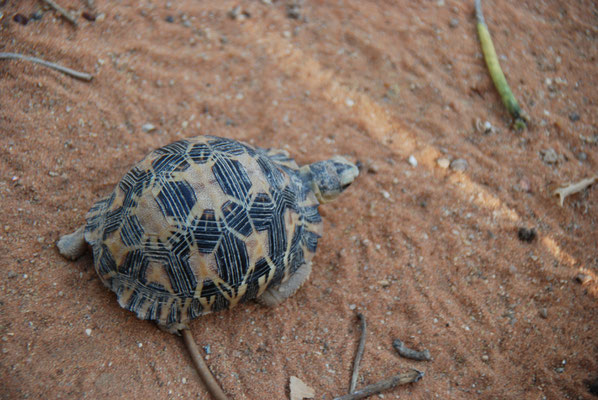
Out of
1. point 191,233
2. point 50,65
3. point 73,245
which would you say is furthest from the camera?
point 50,65

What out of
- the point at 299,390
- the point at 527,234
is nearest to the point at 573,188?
the point at 527,234

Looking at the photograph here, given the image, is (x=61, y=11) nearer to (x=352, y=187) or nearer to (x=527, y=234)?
(x=352, y=187)

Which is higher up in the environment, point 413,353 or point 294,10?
point 294,10

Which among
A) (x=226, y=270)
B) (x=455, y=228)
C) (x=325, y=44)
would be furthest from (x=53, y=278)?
(x=325, y=44)

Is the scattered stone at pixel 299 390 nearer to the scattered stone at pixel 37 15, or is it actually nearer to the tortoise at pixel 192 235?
the tortoise at pixel 192 235

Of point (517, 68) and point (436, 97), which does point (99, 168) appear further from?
point (517, 68)

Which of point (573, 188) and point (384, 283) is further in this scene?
point (573, 188)

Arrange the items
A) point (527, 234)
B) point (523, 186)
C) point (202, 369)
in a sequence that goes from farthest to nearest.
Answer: point (523, 186) → point (527, 234) → point (202, 369)
